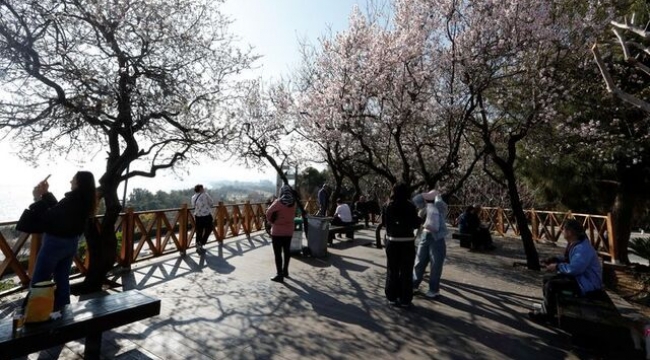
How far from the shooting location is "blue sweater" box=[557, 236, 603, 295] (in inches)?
166

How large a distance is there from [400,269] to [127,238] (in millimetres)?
5241

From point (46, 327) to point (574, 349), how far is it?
5.02 meters

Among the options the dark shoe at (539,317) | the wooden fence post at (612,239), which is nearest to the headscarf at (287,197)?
the dark shoe at (539,317)

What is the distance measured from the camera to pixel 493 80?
805 centimetres

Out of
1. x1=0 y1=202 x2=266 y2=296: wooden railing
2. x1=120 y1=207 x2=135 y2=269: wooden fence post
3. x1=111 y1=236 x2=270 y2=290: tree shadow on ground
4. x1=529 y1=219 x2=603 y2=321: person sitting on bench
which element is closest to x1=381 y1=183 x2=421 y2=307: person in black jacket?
x1=529 y1=219 x2=603 y2=321: person sitting on bench

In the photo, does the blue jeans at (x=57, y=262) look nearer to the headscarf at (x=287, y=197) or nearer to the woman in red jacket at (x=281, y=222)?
the woman in red jacket at (x=281, y=222)

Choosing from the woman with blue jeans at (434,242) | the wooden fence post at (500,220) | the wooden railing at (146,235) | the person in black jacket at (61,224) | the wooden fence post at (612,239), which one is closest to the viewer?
the person in black jacket at (61,224)

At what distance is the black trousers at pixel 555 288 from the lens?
4.31 m

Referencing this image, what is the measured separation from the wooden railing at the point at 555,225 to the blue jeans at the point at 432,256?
24.3 ft

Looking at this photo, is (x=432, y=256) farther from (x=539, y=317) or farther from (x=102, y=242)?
(x=102, y=242)

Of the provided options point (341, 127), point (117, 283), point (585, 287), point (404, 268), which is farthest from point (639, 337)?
point (341, 127)

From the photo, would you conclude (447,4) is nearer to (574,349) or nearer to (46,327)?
(574,349)

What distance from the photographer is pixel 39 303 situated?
2.74 meters

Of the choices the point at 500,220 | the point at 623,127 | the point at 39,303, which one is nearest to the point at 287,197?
the point at 39,303
